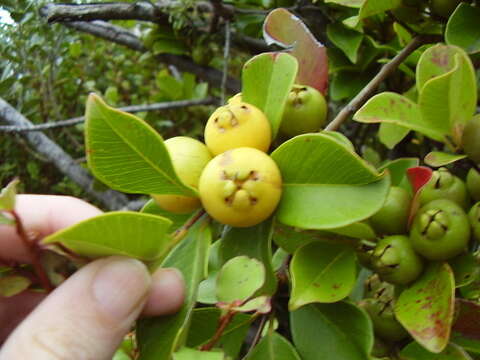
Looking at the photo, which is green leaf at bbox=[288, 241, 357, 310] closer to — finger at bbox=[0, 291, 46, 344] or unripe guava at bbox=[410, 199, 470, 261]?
unripe guava at bbox=[410, 199, 470, 261]

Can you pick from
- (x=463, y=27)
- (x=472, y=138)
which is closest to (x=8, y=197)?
(x=472, y=138)

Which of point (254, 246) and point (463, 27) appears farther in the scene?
point (463, 27)

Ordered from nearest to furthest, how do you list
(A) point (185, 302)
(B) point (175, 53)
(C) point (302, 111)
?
(A) point (185, 302)
(C) point (302, 111)
(B) point (175, 53)

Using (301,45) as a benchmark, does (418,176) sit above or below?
below

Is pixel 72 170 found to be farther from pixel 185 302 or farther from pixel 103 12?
pixel 185 302

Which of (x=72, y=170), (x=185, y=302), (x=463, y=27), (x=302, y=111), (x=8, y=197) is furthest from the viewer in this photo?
(x=72, y=170)

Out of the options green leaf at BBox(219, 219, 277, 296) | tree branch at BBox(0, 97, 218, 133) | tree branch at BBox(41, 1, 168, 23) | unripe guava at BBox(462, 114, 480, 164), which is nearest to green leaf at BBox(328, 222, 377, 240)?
green leaf at BBox(219, 219, 277, 296)

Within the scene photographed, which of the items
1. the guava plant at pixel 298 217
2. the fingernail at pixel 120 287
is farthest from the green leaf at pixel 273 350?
the fingernail at pixel 120 287
